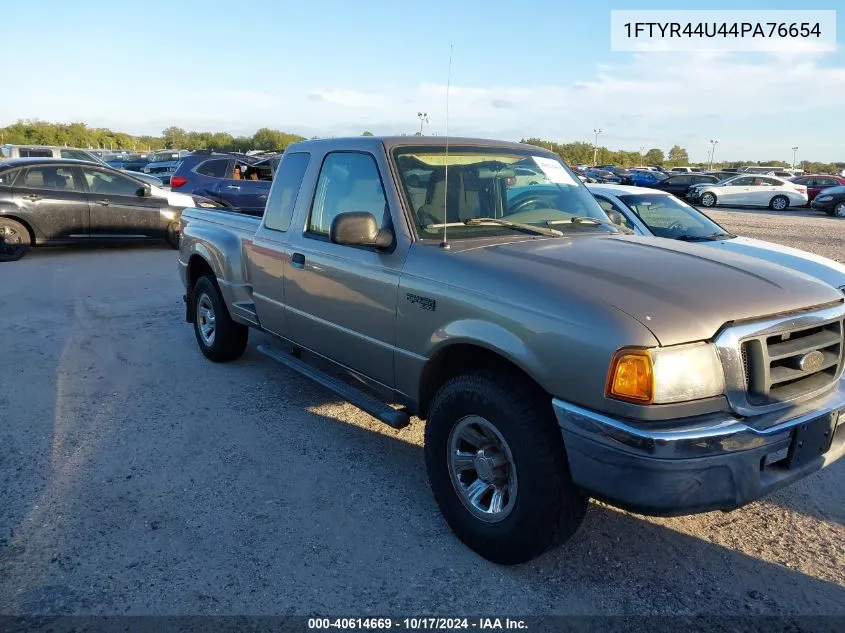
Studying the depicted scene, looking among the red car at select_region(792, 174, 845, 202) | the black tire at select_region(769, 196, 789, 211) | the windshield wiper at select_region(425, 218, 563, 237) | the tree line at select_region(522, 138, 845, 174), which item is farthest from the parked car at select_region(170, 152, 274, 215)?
the tree line at select_region(522, 138, 845, 174)

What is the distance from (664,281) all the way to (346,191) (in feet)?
6.83

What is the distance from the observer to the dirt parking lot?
2820mm

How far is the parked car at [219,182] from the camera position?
1387 centimetres

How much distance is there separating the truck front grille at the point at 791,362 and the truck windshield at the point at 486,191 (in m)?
1.44

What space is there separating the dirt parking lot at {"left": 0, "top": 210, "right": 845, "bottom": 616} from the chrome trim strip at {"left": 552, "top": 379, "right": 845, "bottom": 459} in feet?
2.71

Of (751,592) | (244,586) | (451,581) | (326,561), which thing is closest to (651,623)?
(751,592)

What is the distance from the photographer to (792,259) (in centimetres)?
669

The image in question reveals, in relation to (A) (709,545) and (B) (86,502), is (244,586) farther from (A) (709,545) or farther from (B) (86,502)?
(A) (709,545)

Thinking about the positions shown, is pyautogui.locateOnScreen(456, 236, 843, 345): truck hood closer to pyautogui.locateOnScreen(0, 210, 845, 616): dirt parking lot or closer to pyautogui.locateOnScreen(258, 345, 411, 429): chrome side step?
pyautogui.locateOnScreen(258, 345, 411, 429): chrome side step

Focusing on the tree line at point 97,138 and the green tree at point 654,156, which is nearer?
the tree line at point 97,138

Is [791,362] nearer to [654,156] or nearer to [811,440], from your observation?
[811,440]

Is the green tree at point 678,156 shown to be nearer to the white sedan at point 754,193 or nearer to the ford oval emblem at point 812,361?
the white sedan at point 754,193

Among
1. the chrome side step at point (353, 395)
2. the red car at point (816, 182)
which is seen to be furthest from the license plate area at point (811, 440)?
the red car at point (816, 182)

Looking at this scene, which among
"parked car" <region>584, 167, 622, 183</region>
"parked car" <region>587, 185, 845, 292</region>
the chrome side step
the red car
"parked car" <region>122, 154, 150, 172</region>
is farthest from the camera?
"parked car" <region>584, 167, 622, 183</region>
